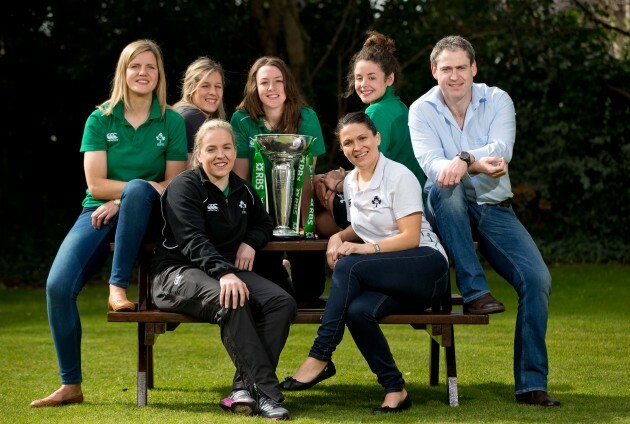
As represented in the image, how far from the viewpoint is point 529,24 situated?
1280cm

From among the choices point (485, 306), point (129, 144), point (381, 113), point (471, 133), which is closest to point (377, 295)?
point (485, 306)

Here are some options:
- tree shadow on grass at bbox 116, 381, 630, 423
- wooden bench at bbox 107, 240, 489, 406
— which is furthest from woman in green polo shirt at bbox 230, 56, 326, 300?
tree shadow on grass at bbox 116, 381, 630, 423

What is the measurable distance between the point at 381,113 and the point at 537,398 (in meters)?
1.71

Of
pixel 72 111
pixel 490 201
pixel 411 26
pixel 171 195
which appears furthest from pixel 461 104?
pixel 72 111

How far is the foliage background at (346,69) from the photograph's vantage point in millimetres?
12500

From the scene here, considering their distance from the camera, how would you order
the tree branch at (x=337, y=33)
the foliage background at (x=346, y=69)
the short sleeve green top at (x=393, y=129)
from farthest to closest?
the tree branch at (x=337, y=33), the foliage background at (x=346, y=69), the short sleeve green top at (x=393, y=129)

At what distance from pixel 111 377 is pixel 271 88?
193 centimetres

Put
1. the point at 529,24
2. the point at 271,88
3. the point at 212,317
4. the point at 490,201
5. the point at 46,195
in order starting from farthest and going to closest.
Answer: the point at 46,195 < the point at 529,24 < the point at 271,88 < the point at 490,201 < the point at 212,317

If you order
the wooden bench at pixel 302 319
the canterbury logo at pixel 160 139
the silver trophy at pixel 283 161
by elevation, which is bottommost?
the wooden bench at pixel 302 319

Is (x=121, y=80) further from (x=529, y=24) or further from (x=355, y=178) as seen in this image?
(x=529, y=24)

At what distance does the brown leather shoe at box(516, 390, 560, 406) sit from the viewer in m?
4.94

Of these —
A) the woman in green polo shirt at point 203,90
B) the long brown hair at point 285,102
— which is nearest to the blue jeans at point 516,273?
the long brown hair at point 285,102

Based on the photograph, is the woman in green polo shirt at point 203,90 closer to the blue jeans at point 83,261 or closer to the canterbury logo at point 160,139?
the canterbury logo at point 160,139

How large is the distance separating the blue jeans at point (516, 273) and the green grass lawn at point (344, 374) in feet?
0.72
